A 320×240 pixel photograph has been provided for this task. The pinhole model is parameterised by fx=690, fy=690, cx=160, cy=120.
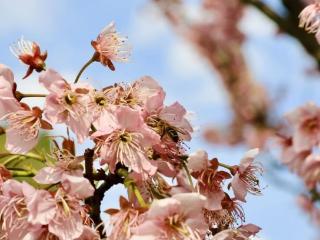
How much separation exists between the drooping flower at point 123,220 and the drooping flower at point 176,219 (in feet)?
0.08

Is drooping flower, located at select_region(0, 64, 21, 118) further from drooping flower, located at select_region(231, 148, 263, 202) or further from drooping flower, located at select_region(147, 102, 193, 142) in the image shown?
drooping flower, located at select_region(231, 148, 263, 202)

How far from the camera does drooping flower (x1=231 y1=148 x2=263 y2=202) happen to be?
1.17m

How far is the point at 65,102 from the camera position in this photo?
3.64 ft

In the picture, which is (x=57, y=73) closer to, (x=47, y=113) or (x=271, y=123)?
(x=47, y=113)

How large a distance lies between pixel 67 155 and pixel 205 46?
7338 millimetres

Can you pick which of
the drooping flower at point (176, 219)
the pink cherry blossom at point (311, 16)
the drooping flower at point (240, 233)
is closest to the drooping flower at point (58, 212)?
the drooping flower at point (176, 219)

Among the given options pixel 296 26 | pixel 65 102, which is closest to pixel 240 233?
pixel 65 102

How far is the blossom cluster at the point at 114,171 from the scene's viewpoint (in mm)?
1005

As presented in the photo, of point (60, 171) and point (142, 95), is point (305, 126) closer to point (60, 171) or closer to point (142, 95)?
point (142, 95)

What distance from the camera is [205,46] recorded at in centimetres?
834

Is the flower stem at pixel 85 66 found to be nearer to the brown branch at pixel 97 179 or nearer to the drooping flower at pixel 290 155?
the brown branch at pixel 97 179

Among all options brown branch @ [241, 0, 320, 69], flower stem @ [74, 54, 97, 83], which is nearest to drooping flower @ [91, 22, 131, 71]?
flower stem @ [74, 54, 97, 83]

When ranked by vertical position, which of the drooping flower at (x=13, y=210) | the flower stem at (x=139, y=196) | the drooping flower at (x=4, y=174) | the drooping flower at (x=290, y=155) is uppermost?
the drooping flower at (x=290, y=155)

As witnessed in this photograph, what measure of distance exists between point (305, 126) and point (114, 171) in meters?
1.10
